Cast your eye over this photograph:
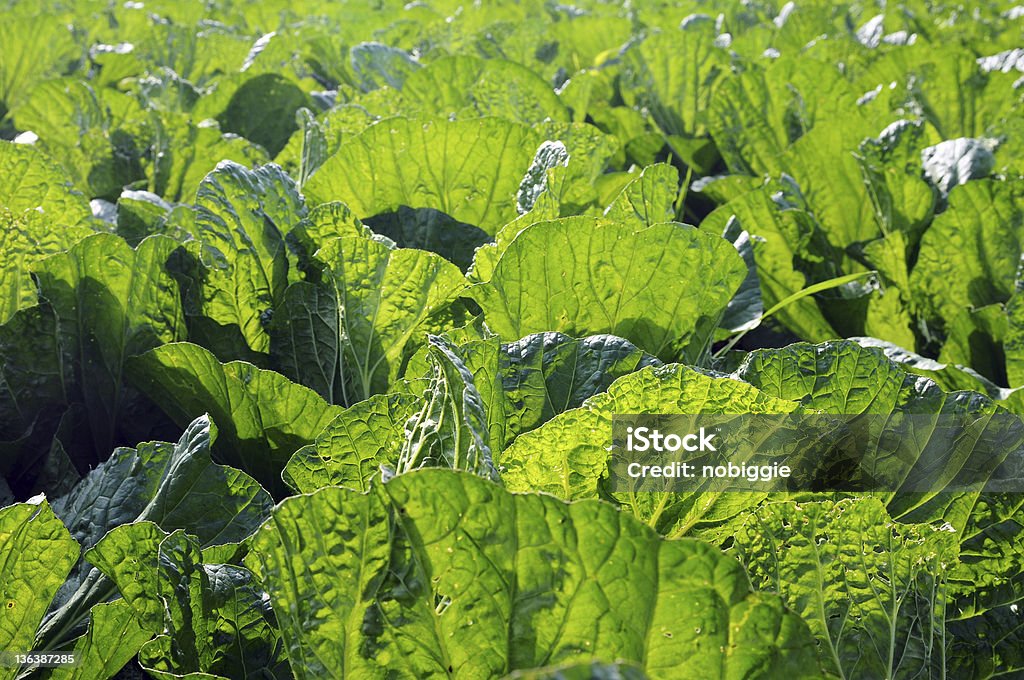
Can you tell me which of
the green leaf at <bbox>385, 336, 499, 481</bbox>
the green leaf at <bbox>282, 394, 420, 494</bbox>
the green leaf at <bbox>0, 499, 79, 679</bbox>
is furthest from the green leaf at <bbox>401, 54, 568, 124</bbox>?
the green leaf at <bbox>0, 499, 79, 679</bbox>

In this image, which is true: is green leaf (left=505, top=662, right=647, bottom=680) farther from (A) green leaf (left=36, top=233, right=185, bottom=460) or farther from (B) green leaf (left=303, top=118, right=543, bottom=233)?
(B) green leaf (left=303, top=118, right=543, bottom=233)

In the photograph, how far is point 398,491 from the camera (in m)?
0.92

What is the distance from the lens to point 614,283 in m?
1.49

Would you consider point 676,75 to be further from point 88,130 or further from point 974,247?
point 88,130

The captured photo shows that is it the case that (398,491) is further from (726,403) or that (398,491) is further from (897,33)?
(897,33)

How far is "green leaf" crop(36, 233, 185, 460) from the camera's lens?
5.21 feet

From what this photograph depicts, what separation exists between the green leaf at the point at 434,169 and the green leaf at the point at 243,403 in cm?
54

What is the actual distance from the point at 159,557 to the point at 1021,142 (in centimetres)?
241

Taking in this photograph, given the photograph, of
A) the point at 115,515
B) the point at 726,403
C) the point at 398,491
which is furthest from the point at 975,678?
the point at 115,515

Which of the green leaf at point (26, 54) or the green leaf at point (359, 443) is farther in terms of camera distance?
the green leaf at point (26, 54)

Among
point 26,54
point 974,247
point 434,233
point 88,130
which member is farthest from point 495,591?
point 26,54

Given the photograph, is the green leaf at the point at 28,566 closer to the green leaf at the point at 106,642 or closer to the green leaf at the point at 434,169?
the green leaf at the point at 106,642

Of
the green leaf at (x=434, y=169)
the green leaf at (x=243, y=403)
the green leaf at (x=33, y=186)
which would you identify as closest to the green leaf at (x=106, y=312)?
the green leaf at (x=243, y=403)

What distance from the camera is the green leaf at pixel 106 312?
1.59 meters
